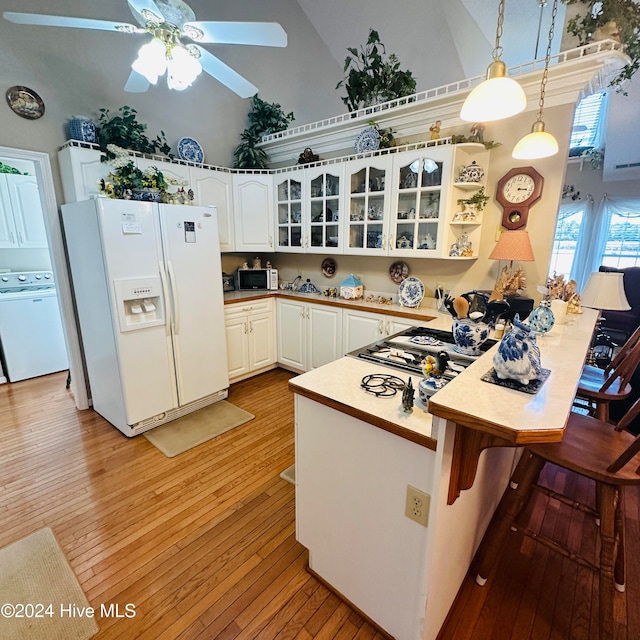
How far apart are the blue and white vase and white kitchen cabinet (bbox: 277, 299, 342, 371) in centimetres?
217

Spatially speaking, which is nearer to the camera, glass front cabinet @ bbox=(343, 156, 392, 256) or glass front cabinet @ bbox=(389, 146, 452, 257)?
glass front cabinet @ bbox=(389, 146, 452, 257)

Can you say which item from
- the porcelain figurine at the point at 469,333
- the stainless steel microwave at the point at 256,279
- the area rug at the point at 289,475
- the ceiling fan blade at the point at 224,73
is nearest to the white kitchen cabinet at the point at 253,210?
the stainless steel microwave at the point at 256,279

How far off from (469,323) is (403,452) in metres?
0.76

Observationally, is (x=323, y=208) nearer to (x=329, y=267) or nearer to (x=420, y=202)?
(x=329, y=267)

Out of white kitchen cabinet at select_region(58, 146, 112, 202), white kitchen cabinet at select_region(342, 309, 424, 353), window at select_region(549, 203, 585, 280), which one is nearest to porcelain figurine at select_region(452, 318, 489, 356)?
white kitchen cabinet at select_region(342, 309, 424, 353)

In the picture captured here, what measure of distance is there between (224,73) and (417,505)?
2.66 m

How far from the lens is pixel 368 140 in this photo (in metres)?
2.97

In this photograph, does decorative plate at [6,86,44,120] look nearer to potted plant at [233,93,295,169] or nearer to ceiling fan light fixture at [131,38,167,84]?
ceiling fan light fixture at [131,38,167,84]

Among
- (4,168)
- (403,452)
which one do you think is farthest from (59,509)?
(4,168)

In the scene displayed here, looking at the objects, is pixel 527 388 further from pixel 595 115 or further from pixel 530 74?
pixel 595 115

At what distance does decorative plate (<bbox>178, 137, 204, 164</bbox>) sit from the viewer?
3.33 m

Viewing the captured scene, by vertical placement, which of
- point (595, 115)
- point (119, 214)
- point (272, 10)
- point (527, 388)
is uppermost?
point (272, 10)

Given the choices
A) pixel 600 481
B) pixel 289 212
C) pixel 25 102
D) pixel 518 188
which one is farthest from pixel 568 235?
pixel 25 102

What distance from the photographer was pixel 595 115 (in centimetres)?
523
